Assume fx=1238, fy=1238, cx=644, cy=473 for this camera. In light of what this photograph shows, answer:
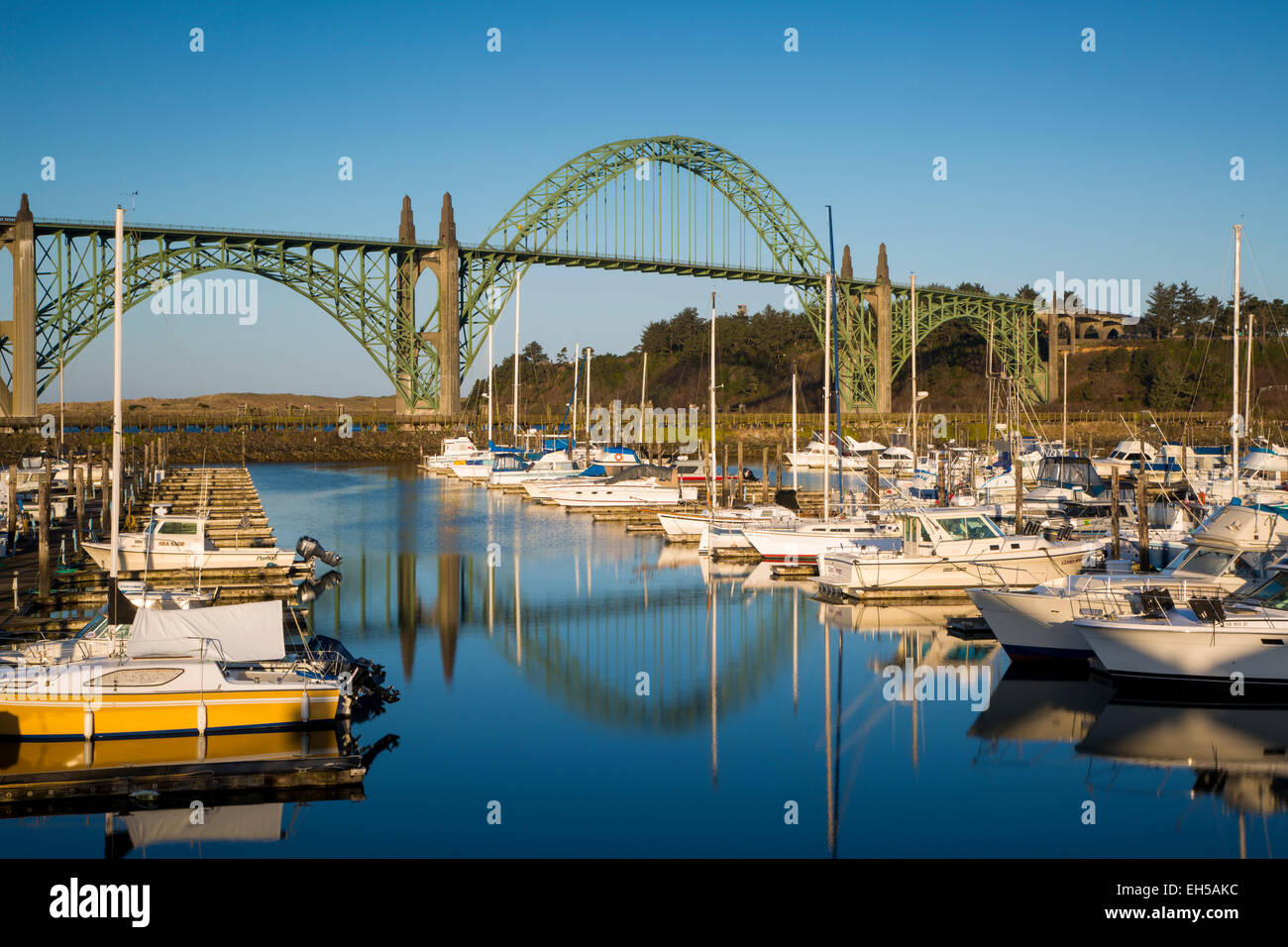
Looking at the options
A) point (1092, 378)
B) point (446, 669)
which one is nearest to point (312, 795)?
point (446, 669)

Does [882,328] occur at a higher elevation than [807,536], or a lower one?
higher

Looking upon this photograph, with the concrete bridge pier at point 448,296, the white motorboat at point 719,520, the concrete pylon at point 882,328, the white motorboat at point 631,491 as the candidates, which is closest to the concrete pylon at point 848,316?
the concrete pylon at point 882,328

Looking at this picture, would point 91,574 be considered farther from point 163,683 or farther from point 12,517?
point 163,683

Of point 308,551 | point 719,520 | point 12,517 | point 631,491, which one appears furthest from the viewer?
point 631,491

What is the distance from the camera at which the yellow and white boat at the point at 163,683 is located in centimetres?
1554

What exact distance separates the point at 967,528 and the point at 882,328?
85.0 meters

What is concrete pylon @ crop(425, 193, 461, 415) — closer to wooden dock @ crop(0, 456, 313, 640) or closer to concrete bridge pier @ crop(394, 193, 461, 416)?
concrete bridge pier @ crop(394, 193, 461, 416)

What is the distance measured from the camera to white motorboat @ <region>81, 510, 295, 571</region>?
1135 inches

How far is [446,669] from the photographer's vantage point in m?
22.2

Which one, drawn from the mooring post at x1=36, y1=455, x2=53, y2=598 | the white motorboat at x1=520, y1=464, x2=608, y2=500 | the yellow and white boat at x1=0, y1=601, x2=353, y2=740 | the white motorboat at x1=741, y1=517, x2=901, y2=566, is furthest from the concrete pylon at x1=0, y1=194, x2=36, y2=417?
the yellow and white boat at x1=0, y1=601, x2=353, y2=740

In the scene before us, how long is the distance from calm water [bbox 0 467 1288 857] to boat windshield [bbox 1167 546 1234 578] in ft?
11.3

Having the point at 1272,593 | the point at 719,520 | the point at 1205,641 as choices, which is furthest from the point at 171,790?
the point at 719,520

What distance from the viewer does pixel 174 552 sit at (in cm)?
2894

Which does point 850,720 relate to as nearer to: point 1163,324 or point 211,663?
point 211,663
